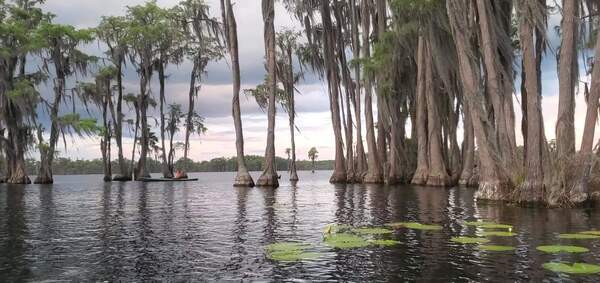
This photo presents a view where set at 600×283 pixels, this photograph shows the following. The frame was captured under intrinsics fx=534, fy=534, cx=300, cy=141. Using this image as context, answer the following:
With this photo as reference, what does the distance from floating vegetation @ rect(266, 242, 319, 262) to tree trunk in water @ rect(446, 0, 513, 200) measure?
12848 millimetres

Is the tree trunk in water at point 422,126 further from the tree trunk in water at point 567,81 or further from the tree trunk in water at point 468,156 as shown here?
the tree trunk in water at point 567,81

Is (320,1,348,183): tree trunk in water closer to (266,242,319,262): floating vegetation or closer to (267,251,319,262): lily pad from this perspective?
(266,242,319,262): floating vegetation

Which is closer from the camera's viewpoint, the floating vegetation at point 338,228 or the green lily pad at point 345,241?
the green lily pad at point 345,241

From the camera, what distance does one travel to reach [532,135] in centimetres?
2005

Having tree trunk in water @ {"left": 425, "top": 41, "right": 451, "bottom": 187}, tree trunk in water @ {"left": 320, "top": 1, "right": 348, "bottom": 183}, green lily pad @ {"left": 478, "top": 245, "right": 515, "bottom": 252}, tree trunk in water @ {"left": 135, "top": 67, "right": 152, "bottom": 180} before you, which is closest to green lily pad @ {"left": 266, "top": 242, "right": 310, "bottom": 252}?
green lily pad @ {"left": 478, "top": 245, "right": 515, "bottom": 252}

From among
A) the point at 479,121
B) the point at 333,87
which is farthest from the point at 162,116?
the point at 479,121

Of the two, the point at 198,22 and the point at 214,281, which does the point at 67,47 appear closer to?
the point at 198,22

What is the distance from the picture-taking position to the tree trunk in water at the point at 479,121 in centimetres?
2189

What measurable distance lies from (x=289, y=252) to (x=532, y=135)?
1317cm

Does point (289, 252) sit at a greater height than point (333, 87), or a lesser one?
lesser

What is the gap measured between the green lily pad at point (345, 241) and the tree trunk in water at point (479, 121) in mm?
11632

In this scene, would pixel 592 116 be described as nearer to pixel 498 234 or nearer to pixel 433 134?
pixel 498 234

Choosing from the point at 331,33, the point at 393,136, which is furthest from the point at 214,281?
the point at 331,33

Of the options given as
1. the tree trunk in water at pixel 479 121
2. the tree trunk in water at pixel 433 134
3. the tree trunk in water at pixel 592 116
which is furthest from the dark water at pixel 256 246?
the tree trunk in water at pixel 433 134
